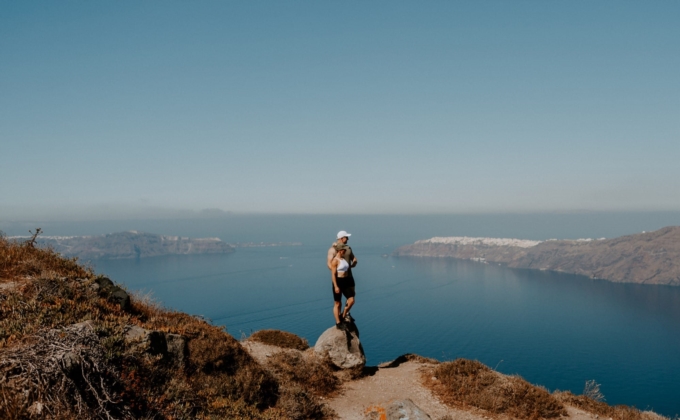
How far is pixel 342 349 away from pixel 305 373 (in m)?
2.07

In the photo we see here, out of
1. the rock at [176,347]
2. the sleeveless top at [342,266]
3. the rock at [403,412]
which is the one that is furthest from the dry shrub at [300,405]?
the sleeveless top at [342,266]

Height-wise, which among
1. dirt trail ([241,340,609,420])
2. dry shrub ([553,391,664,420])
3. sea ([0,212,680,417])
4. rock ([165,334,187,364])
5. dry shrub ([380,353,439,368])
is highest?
rock ([165,334,187,364])

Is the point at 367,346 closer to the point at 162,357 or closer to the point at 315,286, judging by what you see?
the point at 315,286

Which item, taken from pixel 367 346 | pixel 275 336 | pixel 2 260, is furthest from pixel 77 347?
pixel 367 346

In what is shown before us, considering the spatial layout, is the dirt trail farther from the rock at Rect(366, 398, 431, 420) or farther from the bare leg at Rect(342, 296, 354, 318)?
the bare leg at Rect(342, 296, 354, 318)

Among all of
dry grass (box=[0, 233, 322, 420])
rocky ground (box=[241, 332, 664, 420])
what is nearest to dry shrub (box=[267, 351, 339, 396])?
dry grass (box=[0, 233, 322, 420])

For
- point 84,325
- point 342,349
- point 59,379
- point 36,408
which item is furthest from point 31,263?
point 342,349

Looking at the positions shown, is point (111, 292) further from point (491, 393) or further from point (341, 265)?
point (491, 393)

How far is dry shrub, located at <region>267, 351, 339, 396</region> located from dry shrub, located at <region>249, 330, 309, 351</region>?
313 cm

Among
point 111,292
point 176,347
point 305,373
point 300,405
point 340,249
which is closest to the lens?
point 176,347

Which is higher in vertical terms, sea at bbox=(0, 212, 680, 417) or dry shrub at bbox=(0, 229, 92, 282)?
dry shrub at bbox=(0, 229, 92, 282)

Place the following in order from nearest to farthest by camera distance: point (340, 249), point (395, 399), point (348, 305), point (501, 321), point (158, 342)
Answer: point (158, 342) → point (395, 399) → point (340, 249) → point (348, 305) → point (501, 321)

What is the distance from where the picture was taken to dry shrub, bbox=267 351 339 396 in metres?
12.1

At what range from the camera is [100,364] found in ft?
23.3
